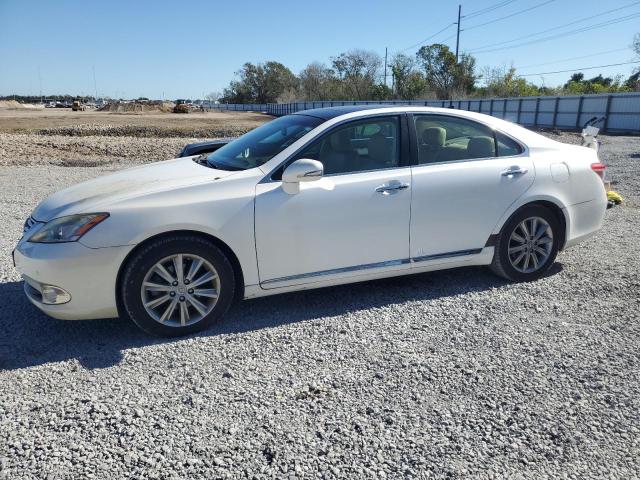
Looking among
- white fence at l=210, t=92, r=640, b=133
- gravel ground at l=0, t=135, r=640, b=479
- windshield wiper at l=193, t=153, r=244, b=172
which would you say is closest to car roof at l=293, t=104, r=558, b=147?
windshield wiper at l=193, t=153, r=244, b=172

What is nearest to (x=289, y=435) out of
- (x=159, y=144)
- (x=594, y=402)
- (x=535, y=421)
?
(x=535, y=421)

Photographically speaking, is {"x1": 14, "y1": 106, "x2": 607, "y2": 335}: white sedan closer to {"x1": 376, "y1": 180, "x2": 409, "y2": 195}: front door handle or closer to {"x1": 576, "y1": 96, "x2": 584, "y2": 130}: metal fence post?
{"x1": 376, "y1": 180, "x2": 409, "y2": 195}: front door handle

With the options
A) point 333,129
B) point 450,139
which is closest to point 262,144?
point 333,129

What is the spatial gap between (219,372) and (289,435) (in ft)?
2.72

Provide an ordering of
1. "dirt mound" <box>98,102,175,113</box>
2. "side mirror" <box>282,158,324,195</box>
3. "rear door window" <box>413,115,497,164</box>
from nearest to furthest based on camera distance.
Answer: "side mirror" <box>282,158,324,195</box>, "rear door window" <box>413,115,497,164</box>, "dirt mound" <box>98,102,175,113</box>

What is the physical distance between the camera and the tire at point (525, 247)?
4781mm

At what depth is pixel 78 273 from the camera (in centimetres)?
356

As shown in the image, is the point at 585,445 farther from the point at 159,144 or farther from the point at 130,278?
the point at 159,144

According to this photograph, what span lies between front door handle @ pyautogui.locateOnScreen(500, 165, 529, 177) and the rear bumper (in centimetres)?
62

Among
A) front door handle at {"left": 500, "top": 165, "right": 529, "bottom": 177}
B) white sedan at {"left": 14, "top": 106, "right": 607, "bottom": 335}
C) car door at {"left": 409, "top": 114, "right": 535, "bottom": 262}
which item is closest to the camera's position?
white sedan at {"left": 14, "top": 106, "right": 607, "bottom": 335}

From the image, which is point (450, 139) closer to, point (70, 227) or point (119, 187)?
point (119, 187)

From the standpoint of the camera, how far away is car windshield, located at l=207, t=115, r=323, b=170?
4.29m

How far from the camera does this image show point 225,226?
12.5 ft

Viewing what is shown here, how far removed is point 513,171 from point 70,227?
12.2 ft
